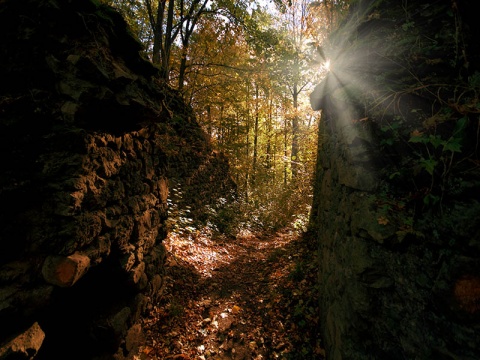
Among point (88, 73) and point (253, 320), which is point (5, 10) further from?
point (253, 320)

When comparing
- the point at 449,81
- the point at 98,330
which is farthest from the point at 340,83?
the point at 98,330

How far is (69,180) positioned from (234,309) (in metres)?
3.82

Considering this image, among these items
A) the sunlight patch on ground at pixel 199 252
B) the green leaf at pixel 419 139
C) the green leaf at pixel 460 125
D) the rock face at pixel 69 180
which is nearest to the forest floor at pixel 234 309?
the sunlight patch on ground at pixel 199 252

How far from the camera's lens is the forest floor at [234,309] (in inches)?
149

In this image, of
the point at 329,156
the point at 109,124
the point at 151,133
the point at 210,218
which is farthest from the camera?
the point at 210,218

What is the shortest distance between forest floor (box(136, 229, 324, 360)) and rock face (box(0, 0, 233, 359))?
2.36 feet

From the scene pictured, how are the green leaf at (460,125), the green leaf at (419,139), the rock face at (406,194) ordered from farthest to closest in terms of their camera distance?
the green leaf at (419,139), the green leaf at (460,125), the rock face at (406,194)

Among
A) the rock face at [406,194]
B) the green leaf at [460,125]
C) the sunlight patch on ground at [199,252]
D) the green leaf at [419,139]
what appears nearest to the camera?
the rock face at [406,194]

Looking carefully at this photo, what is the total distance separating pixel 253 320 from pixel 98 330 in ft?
8.68

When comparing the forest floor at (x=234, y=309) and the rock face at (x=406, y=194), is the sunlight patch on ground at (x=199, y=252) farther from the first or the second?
the rock face at (x=406, y=194)

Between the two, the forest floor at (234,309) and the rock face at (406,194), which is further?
the forest floor at (234,309)

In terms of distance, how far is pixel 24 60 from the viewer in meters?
2.58

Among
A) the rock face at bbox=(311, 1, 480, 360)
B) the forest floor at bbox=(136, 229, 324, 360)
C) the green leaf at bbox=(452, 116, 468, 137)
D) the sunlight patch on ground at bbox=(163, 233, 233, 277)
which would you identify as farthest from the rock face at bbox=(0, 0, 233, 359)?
the green leaf at bbox=(452, 116, 468, 137)

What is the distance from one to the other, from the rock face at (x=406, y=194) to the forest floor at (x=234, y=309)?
753 millimetres
